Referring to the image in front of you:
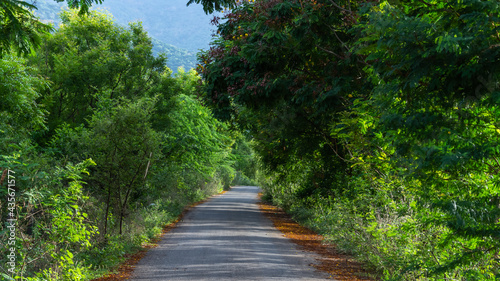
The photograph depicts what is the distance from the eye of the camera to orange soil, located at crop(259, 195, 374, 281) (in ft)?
29.9

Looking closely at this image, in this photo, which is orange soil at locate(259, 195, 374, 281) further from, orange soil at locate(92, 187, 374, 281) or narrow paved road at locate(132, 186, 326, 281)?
narrow paved road at locate(132, 186, 326, 281)

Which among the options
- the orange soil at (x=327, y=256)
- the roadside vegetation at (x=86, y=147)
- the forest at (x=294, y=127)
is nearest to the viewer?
the forest at (x=294, y=127)

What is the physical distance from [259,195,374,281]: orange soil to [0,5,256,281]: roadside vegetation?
16.4ft

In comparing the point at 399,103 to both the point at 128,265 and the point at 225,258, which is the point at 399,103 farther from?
the point at 128,265

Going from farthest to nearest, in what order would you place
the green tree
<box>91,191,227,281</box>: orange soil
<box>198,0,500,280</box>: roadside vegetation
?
the green tree, <box>91,191,227,281</box>: orange soil, <box>198,0,500,280</box>: roadside vegetation

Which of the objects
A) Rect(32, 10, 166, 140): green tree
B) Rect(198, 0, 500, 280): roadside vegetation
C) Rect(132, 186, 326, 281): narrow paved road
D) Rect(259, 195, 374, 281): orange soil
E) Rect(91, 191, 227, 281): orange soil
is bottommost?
Rect(259, 195, 374, 281): orange soil

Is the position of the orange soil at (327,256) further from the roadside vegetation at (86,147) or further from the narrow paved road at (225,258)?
the roadside vegetation at (86,147)

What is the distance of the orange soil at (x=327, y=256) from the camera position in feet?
29.9

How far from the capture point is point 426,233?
6887mm

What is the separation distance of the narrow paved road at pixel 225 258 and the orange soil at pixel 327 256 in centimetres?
36

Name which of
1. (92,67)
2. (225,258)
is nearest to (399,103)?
(225,258)

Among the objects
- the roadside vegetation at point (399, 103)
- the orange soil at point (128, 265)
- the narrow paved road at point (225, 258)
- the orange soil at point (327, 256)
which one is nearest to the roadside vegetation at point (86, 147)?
the orange soil at point (128, 265)

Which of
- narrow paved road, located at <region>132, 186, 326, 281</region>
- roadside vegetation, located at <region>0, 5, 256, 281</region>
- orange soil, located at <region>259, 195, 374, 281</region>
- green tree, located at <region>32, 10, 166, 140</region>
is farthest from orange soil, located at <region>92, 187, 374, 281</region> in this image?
green tree, located at <region>32, 10, 166, 140</region>

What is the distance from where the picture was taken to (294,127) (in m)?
15.8
